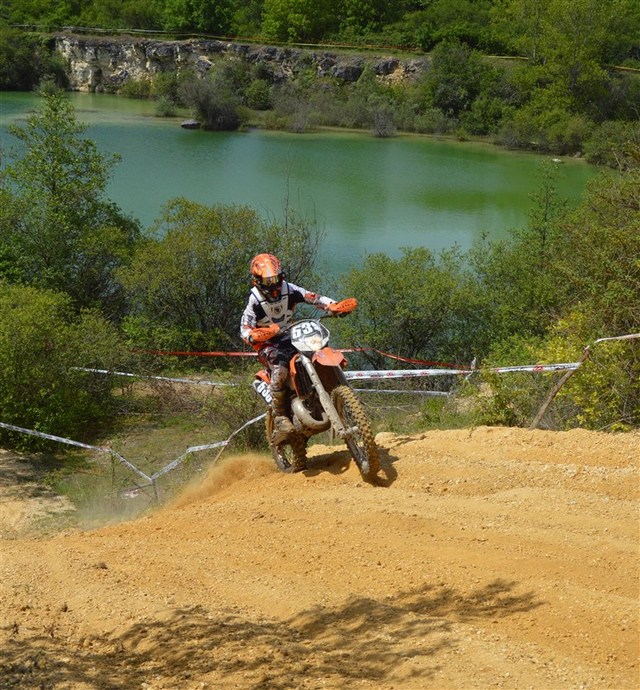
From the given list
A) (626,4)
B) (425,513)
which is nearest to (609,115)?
(626,4)

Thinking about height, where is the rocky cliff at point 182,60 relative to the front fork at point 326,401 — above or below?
below

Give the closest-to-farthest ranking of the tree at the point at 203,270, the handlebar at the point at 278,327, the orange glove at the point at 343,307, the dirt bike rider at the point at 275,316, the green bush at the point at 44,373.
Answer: the handlebar at the point at 278,327 → the orange glove at the point at 343,307 → the dirt bike rider at the point at 275,316 → the green bush at the point at 44,373 → the tree at the point at 203,270

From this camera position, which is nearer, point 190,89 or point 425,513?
point 425,513

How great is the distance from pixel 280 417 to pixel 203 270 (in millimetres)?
14022

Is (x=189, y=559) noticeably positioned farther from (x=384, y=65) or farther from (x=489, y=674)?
(x=384, y=65)

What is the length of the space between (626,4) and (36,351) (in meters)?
79.6

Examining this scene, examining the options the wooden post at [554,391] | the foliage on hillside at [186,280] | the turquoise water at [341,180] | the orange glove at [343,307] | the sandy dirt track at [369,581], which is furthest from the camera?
the turquoise water at [341,180]

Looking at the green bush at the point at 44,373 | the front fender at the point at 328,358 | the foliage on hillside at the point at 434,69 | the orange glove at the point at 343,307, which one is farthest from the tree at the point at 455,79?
the front fender at the point at 328,358

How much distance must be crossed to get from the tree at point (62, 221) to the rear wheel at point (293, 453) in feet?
47.5

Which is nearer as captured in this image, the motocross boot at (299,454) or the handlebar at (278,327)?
the handlebar at (278,327)

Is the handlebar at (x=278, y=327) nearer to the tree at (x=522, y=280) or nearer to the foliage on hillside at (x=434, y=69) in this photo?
the tree at (x=522, y=280)

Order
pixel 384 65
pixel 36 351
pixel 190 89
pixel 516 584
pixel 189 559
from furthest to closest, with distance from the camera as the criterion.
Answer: pixel 384 65
pixel 190 89
pixel 36 351
pixel 189 559
pixel 516 584

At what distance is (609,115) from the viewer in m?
67.5

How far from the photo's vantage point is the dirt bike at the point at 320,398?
814 cm
